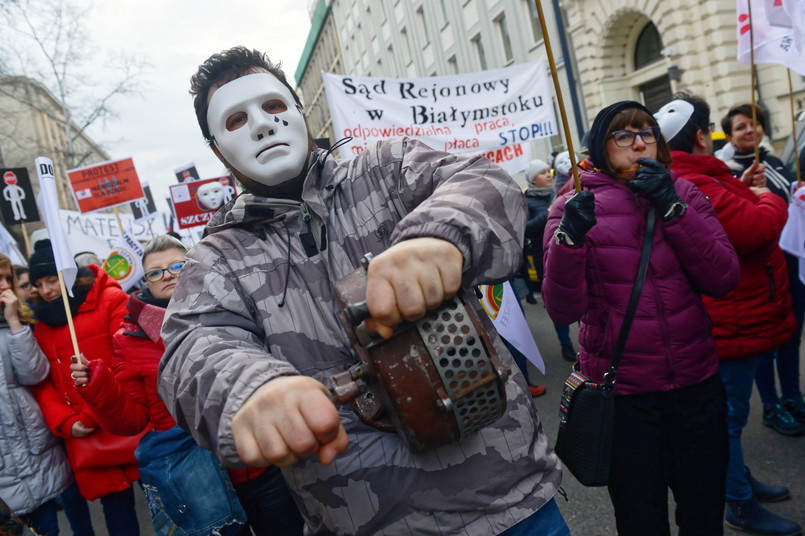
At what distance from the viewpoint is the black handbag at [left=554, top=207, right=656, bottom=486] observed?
2.07 meters

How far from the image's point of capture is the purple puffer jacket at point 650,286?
6.83 feet

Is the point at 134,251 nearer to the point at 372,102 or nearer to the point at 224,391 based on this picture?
the point at 372,102

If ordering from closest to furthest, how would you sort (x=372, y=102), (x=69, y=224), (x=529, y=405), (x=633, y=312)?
1. (x=529, y=405)
2. (x=633, y=312)
3. (x=372, y=102)
4. (x=69, y=224)

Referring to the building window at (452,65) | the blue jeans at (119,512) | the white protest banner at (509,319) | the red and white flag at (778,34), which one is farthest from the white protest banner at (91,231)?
the building window at (452,65)

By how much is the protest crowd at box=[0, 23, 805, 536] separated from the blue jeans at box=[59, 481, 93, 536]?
0.02 metres

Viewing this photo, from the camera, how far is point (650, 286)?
2094 mm

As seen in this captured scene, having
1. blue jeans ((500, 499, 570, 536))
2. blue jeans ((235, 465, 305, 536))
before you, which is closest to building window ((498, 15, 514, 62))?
blue jeans ((235, 465, 305, 536))

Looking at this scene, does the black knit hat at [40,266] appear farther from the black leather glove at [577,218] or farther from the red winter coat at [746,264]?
the red winter coat at [746,264]

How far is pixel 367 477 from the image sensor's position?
1171 mm

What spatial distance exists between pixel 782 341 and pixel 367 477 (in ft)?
7.98

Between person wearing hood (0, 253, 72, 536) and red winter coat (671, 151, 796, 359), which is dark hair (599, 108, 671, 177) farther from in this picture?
person wearing hood (0, 253, 72, 536)

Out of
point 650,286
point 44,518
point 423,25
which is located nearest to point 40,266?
point 44,518

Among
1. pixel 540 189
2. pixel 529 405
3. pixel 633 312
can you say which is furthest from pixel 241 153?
pixel 540 189

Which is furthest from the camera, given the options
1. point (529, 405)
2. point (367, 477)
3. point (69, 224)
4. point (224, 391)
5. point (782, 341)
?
point (69, 224)
